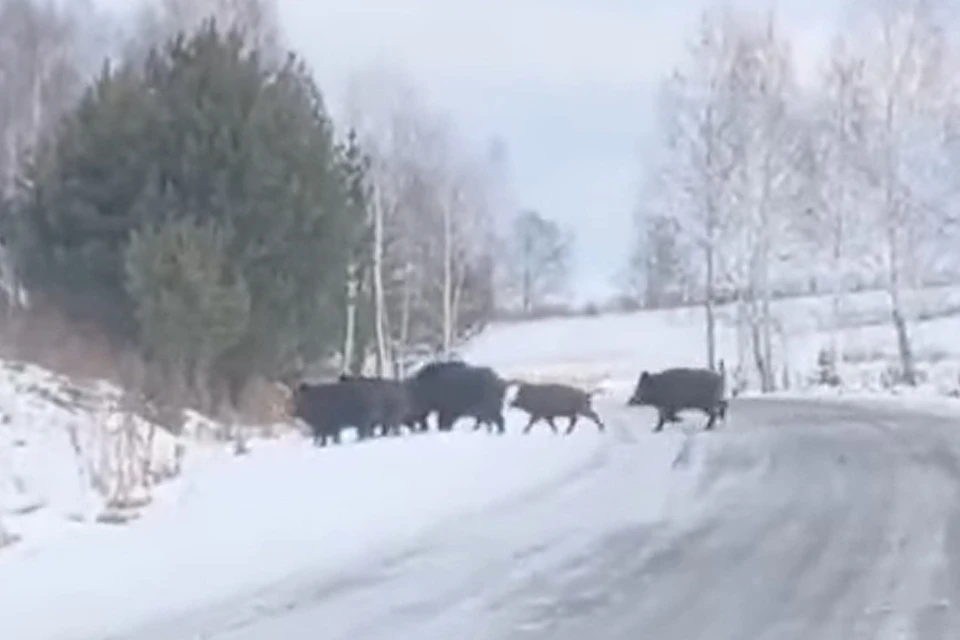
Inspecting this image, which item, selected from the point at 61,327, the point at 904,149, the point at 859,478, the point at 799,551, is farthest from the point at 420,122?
the point at 799,551

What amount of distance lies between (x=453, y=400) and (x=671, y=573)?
64.3 feet

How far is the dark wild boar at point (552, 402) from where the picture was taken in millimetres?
34219

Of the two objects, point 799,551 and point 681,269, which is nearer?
point 799,551

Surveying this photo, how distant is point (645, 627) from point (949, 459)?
1524 centimetres

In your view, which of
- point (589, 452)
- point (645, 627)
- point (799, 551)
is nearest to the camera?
point (645, 627)

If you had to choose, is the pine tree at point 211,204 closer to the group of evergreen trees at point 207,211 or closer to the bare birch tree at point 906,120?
the group of evergreen trees at point 207,211

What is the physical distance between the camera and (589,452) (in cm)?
2730

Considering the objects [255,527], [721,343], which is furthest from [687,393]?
[721,343]

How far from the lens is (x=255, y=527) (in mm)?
15953

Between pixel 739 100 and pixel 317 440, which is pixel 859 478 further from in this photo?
pixel 739 100

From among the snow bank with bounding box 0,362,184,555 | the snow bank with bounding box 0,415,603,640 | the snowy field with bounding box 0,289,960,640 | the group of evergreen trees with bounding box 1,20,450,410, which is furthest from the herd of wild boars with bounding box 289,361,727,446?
the snow bank with bounding box 0,362,184,555

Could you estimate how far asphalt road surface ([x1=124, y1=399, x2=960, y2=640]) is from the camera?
1073 centimetres

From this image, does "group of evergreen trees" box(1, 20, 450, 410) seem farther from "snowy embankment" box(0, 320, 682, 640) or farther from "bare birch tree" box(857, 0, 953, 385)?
"bare birch tree" box(857, 0, 953, 385)

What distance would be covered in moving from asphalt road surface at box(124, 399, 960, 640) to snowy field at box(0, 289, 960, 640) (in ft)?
1.55
